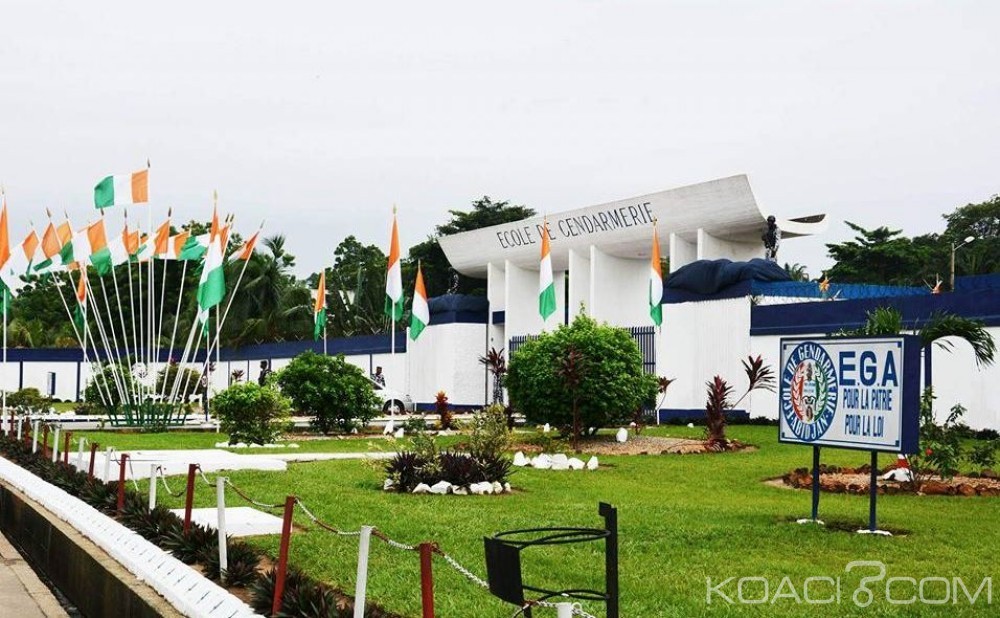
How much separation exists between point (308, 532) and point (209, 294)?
700 inches

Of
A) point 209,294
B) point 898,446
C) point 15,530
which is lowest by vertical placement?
point 15,530

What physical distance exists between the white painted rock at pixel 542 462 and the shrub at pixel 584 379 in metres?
4.03

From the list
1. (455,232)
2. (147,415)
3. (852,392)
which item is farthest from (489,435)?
(455,232)

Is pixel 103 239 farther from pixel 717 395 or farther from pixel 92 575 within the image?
pixel 92 575

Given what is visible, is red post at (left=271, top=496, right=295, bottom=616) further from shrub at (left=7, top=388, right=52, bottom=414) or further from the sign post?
shrub at (left=7, top=388, right=52, bottom=414)

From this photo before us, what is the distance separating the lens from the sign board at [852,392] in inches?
434

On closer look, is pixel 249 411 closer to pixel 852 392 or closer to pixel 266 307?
pixel 852 392

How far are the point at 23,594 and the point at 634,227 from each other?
27051 mm

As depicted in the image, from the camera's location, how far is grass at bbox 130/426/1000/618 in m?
8.09

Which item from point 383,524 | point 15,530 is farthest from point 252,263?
point 383,524

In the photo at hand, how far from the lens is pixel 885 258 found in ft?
202

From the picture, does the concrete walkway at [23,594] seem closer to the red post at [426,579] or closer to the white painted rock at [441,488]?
the white painted rock at [441,488]

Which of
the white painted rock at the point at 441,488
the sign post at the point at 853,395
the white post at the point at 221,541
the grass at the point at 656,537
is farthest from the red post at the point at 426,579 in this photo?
the white painted rock at the point at 441,488

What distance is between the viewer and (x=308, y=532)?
10977 millimetres
